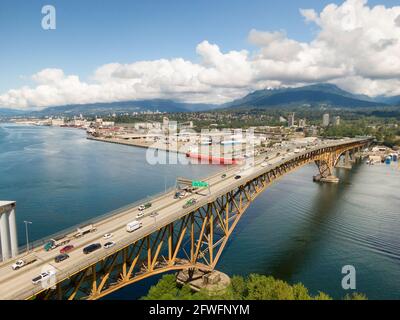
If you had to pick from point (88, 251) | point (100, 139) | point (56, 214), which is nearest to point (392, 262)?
point (88, 251)

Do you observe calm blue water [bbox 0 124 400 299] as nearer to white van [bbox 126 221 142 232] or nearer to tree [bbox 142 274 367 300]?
tree [bbox 142 274 367 300]

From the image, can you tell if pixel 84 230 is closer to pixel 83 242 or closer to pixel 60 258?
pixel 83 242

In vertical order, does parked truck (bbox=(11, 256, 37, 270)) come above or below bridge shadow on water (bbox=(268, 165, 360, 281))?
above

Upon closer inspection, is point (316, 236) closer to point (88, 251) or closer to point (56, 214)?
point (88, 251)

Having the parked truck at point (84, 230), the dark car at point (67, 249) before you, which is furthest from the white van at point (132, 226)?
the dark car at point (67, 249)

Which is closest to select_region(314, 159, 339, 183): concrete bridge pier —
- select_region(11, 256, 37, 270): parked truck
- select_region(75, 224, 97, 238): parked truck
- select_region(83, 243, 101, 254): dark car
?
select_region(75, 224, 97, 238): parked truck

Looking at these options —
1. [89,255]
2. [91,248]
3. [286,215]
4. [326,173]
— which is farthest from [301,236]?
[326,173]
